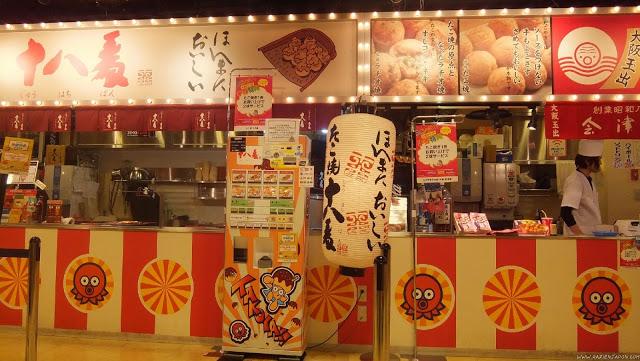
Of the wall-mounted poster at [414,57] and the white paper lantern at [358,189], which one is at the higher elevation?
the wall-mounted poster at [414,57]

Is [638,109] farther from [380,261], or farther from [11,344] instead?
[11,344]

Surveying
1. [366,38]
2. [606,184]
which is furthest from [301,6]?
[606,184]

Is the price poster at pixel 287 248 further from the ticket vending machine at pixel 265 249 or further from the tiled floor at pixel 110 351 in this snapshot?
the tiled floor at pixel 110 351

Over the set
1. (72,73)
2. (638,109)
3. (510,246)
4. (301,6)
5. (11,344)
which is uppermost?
(301,6)

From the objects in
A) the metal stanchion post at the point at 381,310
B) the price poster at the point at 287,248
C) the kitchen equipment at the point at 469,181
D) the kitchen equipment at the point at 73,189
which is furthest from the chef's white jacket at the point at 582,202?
the kitchen equipment at the point at 73,189

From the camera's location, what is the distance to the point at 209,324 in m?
4.78

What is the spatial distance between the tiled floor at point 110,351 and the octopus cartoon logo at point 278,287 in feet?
2.12

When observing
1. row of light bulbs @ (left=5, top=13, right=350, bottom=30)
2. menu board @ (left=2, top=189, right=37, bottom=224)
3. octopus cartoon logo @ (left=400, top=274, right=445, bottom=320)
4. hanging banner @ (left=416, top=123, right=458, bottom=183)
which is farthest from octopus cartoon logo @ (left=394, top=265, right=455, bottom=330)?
menu board @ (left=2, top=189, right=37, bottom=224)

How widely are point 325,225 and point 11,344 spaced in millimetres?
3675

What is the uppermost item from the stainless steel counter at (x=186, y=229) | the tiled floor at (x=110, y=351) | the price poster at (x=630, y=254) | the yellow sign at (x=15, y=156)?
the yellow sign at (x=15, y=156)

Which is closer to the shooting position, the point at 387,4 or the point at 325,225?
the point at 325,225

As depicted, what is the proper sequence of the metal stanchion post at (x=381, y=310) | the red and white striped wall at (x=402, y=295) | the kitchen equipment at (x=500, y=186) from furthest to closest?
the kitchen equipment at (x=500, y=186) < the red and white striped wall at (x=402, y=295) < the metal stanchion post at (x=381, y=310)

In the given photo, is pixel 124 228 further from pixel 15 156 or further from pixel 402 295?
pixel 402 295

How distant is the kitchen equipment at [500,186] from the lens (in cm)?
771
